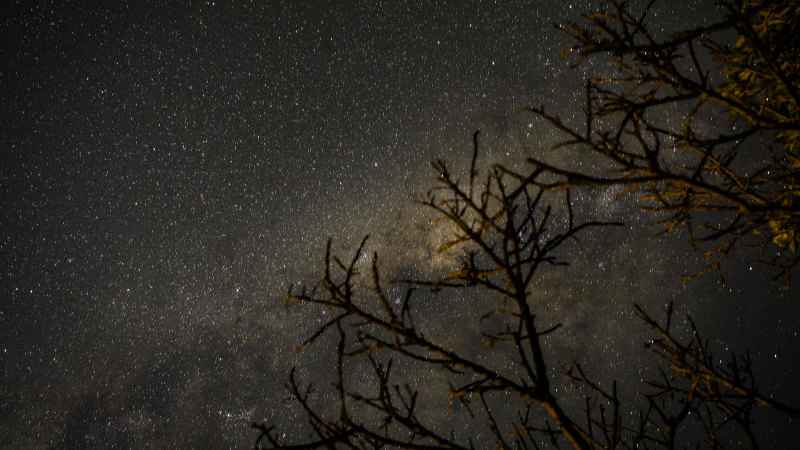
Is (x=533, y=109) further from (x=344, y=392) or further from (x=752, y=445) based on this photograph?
(x=752, y=445)

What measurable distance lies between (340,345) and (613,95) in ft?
5.53

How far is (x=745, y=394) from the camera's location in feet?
6.87

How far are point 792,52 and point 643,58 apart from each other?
1778 mm

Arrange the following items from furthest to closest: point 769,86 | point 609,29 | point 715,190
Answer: point 769,86 → point 609,29 → point 715,190

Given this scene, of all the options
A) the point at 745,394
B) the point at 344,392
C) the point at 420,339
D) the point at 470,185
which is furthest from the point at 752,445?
the point at 344,392

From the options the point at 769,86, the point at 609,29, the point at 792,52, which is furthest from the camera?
the point at 769,86

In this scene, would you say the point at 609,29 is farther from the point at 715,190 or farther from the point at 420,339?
the point at 420,339

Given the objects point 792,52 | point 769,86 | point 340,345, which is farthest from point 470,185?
point 769,86

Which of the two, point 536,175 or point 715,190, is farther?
point 715,190

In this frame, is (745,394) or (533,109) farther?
(745,394)

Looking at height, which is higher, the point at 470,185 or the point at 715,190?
the point at 470,185

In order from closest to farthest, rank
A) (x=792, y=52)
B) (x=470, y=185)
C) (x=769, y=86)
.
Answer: (x=470, y=185) → (x=792, y=52) → (x=769, y=86)

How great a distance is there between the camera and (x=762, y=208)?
154 centimetres

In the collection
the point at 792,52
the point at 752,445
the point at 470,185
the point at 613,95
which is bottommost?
the point at 752,445
